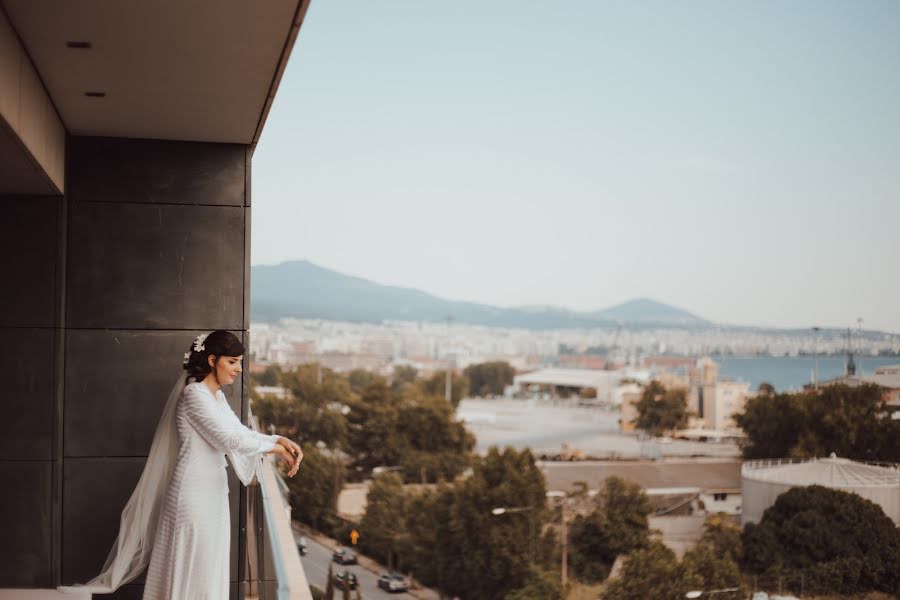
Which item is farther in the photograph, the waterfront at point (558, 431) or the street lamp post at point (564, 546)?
the waterfront at point (558, 431)

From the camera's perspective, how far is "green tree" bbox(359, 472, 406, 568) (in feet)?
127

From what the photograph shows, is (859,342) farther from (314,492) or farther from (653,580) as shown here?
(653,580)

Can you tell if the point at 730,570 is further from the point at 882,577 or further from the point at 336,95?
the point at 336,95

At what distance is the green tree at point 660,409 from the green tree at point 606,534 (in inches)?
1417

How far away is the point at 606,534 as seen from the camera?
34344 mm

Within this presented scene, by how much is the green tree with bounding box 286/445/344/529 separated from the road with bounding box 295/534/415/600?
8.87ft

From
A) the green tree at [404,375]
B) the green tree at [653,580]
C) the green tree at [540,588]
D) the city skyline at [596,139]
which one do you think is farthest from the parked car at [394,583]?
the city skyline at [596,139]

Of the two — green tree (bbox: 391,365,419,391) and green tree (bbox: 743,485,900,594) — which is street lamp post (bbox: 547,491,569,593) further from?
green tree (bbox: 391,365,419,391)

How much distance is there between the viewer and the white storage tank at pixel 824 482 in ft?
122

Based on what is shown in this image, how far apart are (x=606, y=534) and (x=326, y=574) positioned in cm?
1159

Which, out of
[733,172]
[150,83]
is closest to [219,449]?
[150,83]

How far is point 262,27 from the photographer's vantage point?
2553 mm

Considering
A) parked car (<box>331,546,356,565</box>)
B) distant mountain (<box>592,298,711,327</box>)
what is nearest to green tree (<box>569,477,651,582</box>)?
parked car (<box>331,546,356,565</box>)

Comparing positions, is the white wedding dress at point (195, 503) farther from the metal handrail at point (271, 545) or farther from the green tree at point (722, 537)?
the green tree at point (722, 537)
